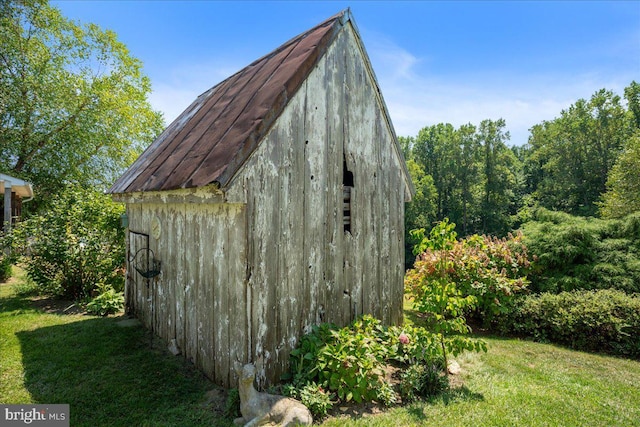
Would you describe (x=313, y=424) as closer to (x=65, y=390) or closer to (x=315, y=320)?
(x=315, y=320)

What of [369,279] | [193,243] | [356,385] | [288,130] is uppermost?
[288,130]

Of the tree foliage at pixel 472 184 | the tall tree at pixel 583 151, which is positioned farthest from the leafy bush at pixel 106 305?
the tall tree at pixel 583 151

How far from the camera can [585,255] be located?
26.7 ft

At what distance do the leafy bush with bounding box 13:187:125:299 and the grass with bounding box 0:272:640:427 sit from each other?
2.47 meters

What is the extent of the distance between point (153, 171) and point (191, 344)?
284cm

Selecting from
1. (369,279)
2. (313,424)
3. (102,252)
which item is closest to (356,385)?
(313,424)

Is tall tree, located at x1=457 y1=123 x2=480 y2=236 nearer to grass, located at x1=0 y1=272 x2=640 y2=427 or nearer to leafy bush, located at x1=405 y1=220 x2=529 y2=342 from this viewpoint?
leafy bush, located at x1=405 y1=220 x2=529 y2=342

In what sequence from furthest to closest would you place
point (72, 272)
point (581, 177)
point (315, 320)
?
point (581, 177), point (72, 272), point (315, 320)

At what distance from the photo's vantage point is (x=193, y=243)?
15.8 ft

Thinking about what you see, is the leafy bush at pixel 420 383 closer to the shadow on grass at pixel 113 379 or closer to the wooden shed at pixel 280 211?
the wooden shed at pixel 280 211

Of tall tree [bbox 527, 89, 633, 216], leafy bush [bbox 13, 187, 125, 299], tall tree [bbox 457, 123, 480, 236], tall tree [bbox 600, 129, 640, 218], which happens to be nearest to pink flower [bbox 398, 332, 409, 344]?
leafy bush [bbox 13, 187, 125, 299]

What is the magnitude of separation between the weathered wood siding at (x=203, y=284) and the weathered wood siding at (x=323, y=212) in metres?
0.21

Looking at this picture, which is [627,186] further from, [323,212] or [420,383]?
[323,212]

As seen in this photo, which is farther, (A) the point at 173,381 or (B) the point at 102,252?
(B) the point at 102,252
